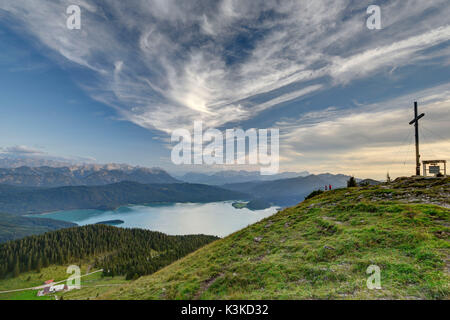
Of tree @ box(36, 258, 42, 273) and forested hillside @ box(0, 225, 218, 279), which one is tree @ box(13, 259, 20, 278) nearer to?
forested hillside @ box(0, 225, 218, 279)

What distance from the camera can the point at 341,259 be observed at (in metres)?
8.54

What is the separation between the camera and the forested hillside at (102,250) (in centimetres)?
8094

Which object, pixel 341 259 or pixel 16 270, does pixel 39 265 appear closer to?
pixel 16 270

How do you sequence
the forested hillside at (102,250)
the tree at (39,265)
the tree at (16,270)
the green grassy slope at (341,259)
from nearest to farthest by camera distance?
the green grassy slope at (341,259) < the forested hillside at (102,250) < the tree at (16,270) < the tree at (39,265)

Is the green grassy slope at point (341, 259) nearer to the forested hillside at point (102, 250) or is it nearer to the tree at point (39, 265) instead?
the forested hillside at point (102, 250)

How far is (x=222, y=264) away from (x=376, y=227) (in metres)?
9.83

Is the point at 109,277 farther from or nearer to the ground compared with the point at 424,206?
nearer to the ground

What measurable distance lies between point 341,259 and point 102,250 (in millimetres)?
133297

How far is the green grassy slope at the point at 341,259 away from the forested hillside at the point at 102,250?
247ft

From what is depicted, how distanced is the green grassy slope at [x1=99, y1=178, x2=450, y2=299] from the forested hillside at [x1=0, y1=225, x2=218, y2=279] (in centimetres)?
7520

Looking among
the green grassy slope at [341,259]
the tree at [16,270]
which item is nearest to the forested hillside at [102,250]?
the tree at [16,270]
